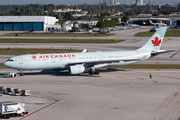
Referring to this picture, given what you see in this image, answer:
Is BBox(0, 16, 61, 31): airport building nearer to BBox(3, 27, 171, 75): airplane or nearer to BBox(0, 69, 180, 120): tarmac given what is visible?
BBox(0, 69, 180, 120): tarmac

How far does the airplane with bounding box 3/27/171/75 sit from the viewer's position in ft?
161

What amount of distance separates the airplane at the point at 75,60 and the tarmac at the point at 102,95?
1.89 meters

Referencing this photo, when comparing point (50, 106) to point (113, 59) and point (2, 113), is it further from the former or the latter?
point (113, 59)

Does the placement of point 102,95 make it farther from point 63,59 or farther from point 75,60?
point 63,59

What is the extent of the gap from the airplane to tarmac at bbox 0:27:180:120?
1.89 meters

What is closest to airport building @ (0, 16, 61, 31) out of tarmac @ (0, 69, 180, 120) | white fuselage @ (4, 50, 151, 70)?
tarmac @ (0, 69, 180, 120)

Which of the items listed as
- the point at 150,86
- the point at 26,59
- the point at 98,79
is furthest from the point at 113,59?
the point at 26,59

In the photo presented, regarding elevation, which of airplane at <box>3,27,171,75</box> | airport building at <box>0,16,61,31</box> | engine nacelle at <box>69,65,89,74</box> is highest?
airport building at <box>0,16,61,31</box>

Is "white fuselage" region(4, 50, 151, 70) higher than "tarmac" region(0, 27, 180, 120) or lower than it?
higher

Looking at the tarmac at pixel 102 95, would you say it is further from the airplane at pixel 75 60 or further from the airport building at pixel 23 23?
the airport building at pixel 23 23

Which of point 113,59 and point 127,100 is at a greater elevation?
point 113,59

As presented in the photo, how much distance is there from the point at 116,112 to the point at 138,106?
3652 millimetres

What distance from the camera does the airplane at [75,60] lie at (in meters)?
49.2

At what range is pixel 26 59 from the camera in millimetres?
49219
